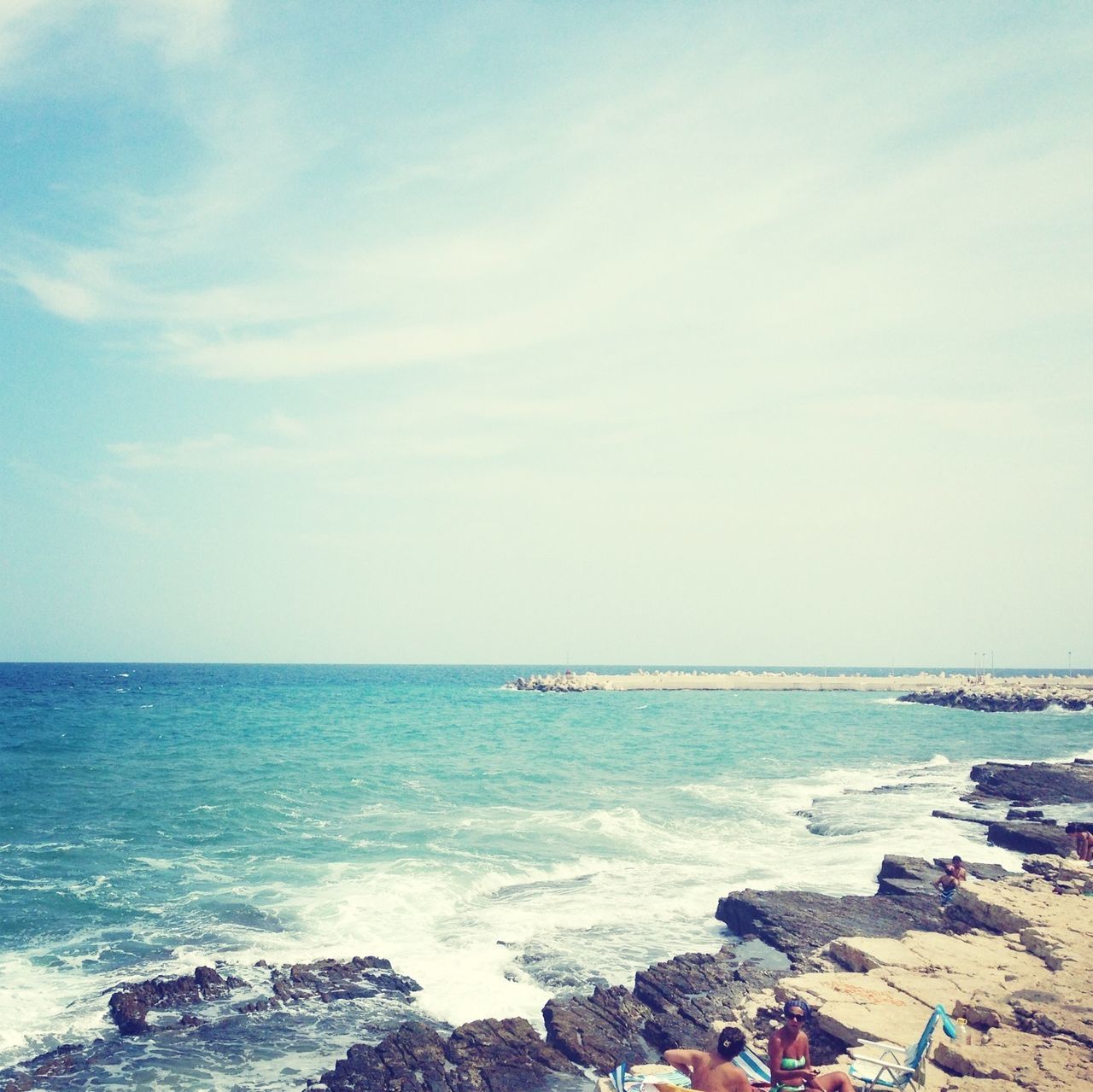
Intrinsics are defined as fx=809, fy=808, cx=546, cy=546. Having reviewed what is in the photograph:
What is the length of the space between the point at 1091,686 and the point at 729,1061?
92.4m

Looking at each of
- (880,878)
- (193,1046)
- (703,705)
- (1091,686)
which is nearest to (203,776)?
(193,1046)

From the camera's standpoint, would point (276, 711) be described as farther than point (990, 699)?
No

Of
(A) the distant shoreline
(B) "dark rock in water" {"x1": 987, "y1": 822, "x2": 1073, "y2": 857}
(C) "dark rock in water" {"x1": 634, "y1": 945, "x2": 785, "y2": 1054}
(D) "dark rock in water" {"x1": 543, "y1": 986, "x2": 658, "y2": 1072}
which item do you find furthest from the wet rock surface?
(A) the distant shoreline

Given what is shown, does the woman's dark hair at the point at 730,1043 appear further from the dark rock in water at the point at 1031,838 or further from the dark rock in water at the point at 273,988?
the dark rock in water at the point at 1031,838

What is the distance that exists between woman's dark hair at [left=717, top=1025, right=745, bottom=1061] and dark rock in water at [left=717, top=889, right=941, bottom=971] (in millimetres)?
5434

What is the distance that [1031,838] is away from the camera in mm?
19875

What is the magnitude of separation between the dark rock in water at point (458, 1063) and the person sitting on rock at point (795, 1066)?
269 centimetres

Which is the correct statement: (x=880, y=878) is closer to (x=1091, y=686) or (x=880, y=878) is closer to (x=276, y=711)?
(x=276, y=711)

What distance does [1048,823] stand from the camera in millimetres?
21500

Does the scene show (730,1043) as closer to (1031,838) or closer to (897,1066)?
(897,1066)

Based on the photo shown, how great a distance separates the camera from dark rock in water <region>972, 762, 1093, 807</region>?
26.8 metres

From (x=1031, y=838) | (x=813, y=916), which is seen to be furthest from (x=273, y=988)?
(x=1031, y=838)

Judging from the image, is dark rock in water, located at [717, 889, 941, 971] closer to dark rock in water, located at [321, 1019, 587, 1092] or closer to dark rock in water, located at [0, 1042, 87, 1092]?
dark rock in water, located at [321, 1019, 587, 1092]

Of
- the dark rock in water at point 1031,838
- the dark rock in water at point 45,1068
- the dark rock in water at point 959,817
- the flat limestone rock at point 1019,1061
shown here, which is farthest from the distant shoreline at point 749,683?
the flat limestone rock at point 1019,1061
